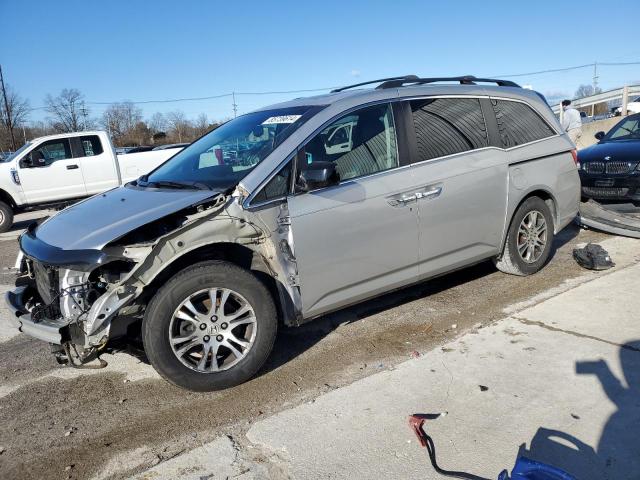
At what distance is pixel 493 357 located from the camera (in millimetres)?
3672

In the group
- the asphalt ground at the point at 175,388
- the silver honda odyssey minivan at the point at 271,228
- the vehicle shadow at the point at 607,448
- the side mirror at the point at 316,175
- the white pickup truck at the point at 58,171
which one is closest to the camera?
the vehicle shadow at the point at 607,448

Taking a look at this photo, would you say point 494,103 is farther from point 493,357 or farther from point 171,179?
point 171,179

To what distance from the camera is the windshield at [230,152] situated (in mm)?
3750

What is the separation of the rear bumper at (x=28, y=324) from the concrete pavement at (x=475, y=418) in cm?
102

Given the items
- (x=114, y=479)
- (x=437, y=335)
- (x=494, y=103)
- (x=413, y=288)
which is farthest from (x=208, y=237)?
(x=494, y=103)

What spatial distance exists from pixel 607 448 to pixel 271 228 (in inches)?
88.7

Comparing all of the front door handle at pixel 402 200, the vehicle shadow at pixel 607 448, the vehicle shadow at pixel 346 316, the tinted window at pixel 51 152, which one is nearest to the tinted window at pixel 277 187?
the front door handle at pixel 402 200

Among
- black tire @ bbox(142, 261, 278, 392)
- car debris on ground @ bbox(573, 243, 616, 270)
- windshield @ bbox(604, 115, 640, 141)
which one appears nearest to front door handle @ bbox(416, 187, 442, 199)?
black tire @ bbox(142, 261, 278, 392)

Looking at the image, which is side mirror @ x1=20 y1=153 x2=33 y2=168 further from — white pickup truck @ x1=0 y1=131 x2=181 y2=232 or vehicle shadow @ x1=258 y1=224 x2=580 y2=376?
vehicle shadow @ x1=258 y1=224 x2=580 y2=376

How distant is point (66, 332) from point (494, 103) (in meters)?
4.02

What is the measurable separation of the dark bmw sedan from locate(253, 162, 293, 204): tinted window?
20.6ft

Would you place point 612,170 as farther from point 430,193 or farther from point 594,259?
point 430,193

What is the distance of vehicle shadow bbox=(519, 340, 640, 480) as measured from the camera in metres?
2.50

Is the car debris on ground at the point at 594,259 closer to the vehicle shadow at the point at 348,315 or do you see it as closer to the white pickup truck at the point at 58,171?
the vehicle shadow at the point at 348,315
